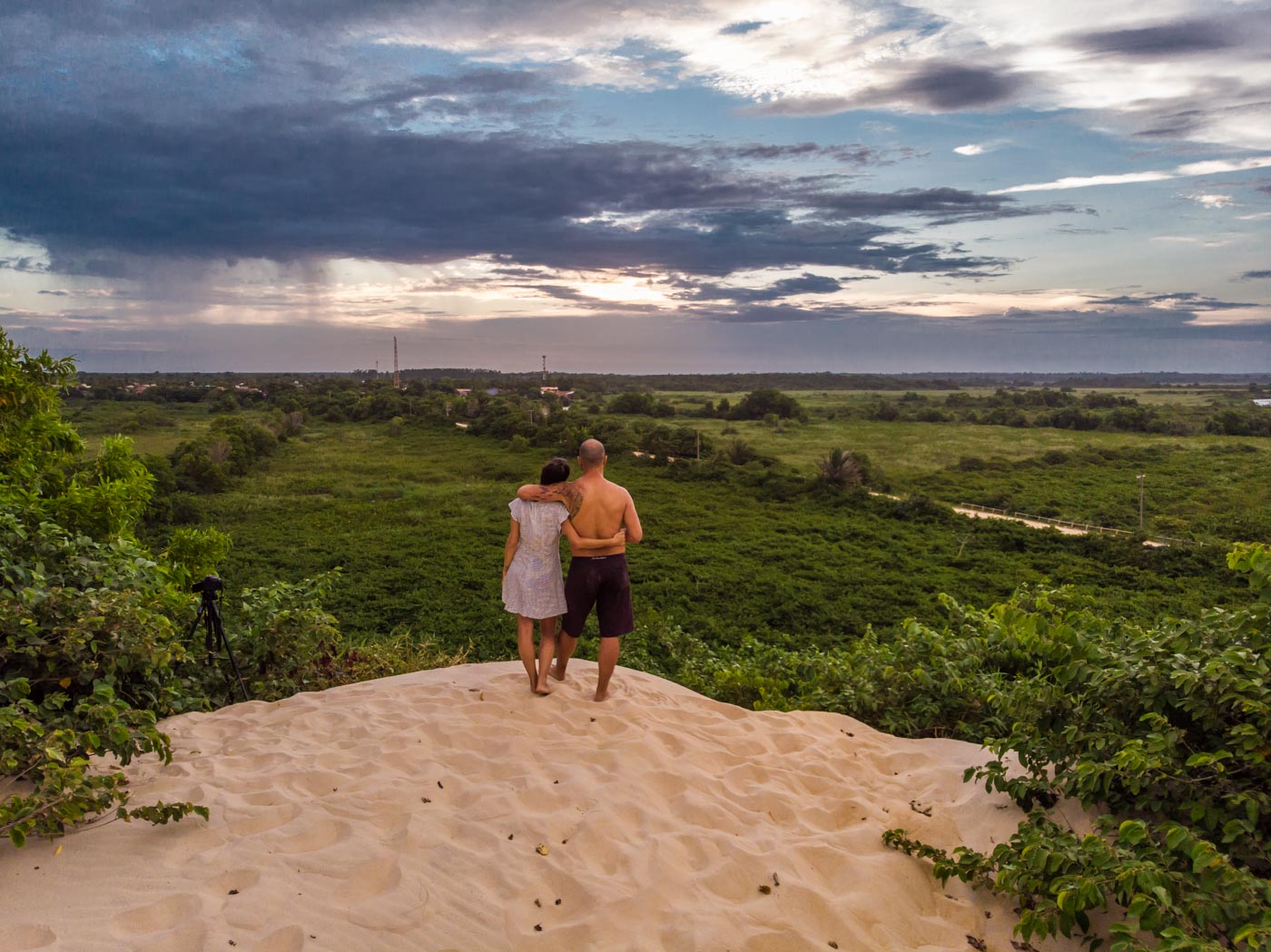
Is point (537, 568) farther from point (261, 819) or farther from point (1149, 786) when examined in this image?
point (1149, 786)

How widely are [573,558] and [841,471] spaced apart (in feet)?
95.6

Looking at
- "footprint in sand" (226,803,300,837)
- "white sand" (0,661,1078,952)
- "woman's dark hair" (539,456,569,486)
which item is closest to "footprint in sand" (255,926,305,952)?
"white sand" (0,661,1078,952)

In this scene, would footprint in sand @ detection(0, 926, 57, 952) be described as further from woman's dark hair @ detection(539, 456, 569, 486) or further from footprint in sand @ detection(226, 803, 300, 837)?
woman's dark hair @ detection(539, 456, 569, 486)

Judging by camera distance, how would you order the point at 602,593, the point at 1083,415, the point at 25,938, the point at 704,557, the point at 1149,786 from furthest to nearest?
the point at 1083,415
the point at 704,557
the point at 602,593
the point at 1149,786
the point at 25,938

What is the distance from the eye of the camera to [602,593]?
207 inches

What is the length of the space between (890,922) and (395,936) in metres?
1.90

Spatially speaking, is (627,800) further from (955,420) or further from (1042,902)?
(955,420)

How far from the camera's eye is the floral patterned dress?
5.32 metres

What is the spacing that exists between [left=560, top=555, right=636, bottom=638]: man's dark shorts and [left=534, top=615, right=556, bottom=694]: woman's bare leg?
0.77ft

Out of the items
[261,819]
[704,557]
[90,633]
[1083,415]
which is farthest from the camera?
[1083,415]

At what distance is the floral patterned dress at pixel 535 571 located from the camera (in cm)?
532

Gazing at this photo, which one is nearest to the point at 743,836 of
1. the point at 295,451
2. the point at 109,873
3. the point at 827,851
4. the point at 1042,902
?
the point at 827,851

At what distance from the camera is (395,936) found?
9.25ft

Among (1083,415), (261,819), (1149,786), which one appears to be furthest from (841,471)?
(1083,415)
